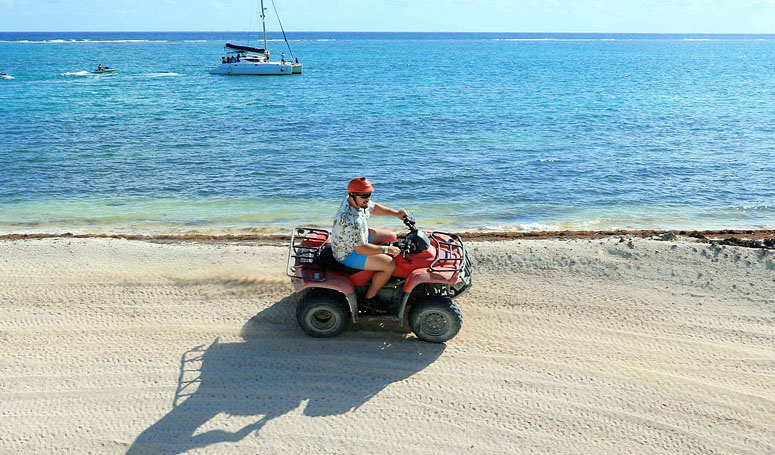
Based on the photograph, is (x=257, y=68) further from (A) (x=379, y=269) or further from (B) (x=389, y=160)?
(A) (x=379, y=269)

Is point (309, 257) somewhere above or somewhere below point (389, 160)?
above

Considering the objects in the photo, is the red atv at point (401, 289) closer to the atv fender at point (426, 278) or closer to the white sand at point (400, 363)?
the atv fender at point (426, 278)

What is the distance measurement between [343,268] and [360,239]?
58 cm

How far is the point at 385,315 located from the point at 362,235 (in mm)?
1070

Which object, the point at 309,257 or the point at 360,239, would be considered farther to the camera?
the point at 309,257

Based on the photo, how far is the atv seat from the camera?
6.43m

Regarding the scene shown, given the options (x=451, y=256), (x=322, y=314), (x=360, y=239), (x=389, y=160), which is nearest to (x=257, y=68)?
(x=389, y=160)

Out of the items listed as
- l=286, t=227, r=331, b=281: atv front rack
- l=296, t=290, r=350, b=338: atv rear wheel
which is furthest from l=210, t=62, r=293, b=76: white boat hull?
l=296, t=290, r=350, b=338: atv rear wheel

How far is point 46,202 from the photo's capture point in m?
14.3

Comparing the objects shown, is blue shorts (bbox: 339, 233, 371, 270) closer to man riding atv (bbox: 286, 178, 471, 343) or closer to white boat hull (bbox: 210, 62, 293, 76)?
man riding atv (bbox: 286, 178, 471, 343)

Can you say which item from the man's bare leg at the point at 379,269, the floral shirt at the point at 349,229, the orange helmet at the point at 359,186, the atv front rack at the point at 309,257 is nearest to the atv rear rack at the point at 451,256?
the man's bare leg at the point at 379,269

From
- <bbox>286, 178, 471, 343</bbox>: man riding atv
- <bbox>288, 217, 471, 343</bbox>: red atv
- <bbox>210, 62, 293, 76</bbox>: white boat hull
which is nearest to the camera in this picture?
<bbox>286, 178, 471, 343</bbox>: man riding atv

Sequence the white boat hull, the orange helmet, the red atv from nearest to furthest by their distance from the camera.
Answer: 1. the orange helmet
2. the red atv
3. the white boat hull

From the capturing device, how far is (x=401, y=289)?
6535mm
